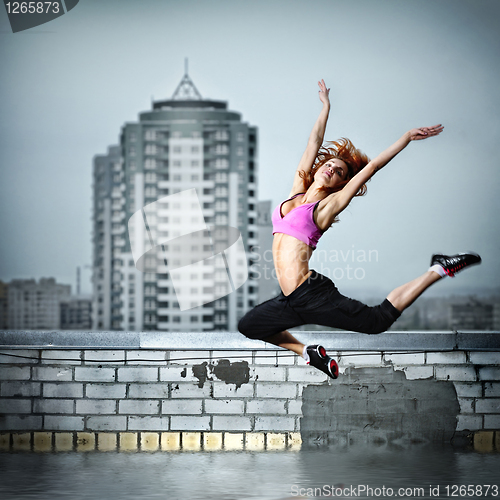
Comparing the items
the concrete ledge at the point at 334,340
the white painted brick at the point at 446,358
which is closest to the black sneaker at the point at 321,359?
the concrete ledge at the point at 334,340

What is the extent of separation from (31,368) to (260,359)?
1.84 meters

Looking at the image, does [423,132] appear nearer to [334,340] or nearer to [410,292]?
[410,292]

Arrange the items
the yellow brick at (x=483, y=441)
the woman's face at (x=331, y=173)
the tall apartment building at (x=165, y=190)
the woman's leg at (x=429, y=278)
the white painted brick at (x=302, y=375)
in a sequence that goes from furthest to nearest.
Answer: the tall apartment building at (x=165, y=190)
the white painted brick at (x=302, y=375)
the yellow brick at (x=483, y=441)
the woman's face at (x=331, y=173)
the woman's leg at (x=429, y=278)

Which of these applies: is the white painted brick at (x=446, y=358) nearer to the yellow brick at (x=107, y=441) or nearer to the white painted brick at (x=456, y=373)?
the white painted brick at (x=456, y=373)

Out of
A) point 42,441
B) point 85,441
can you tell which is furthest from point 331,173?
point 42,441

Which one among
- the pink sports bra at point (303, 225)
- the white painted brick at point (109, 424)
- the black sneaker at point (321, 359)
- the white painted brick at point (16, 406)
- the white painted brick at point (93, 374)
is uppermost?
the pink sports bra at point (303, 225)

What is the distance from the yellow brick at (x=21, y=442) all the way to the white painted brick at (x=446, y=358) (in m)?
3.22

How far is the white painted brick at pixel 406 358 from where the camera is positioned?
4.91 m

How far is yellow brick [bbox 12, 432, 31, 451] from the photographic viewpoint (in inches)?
194

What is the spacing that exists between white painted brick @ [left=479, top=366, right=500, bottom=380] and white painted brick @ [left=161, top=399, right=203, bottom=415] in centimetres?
222

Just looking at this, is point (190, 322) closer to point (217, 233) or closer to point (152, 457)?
point (217, 233)

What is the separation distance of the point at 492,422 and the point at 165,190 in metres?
15.6

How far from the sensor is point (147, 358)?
196 inches

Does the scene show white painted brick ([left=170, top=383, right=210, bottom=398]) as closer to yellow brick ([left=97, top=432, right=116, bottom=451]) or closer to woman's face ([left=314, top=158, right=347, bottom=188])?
yellow brick ([left=97, top=432, right=116, bottom=451])
